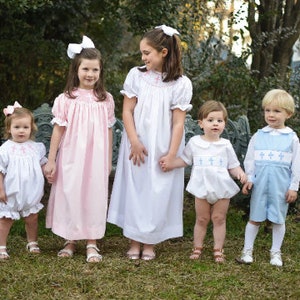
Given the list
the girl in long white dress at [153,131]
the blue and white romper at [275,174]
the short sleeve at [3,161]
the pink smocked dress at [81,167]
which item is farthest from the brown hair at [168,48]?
the short sleeve at [3,161]

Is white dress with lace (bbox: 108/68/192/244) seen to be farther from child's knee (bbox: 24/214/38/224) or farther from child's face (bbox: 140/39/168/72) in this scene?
child's knee (bbox: 24/214/38/224)

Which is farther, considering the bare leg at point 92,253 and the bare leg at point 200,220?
the bare leg at point 200,220

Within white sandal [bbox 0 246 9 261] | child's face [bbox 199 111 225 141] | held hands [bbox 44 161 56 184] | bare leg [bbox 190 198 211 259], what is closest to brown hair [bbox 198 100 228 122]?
child's face [bbox 199 111 225 141]

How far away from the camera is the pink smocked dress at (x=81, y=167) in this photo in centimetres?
457

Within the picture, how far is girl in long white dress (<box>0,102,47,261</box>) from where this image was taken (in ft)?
14.9

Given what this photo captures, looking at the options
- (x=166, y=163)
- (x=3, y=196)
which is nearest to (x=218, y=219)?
(x=166, y=163)

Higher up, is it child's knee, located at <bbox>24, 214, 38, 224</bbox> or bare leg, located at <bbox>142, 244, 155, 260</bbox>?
child's knee, located at <bbox>24, 214, 38, 224</bbox>

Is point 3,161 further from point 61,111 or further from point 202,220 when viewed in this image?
point 202,220

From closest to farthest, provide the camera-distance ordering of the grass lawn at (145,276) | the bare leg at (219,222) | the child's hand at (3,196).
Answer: the grass lawn at (145,276)
the child's hand at (3,196)
the bare leg at (219,222)

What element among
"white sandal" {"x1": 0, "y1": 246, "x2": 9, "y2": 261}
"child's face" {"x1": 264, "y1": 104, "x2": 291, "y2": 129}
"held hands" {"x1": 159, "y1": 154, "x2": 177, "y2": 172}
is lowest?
"white sandal" {"x1": 0, "y1": 246, "x2": 9, "y2": 261}

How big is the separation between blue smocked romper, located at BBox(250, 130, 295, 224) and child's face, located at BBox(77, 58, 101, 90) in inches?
49.6

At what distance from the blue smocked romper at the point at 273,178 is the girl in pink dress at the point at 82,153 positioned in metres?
1.07

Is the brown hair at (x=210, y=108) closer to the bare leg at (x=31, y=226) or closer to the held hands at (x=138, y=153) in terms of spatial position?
the held hands at (x=138, y=153)

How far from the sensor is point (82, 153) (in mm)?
4551
